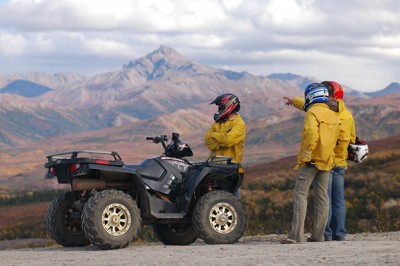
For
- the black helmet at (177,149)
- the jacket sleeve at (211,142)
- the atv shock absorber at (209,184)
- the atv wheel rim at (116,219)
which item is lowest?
the atv wheel rim at (116,219)

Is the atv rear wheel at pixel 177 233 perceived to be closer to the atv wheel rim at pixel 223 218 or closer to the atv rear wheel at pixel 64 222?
the atv wheel rim at pixel 223 218

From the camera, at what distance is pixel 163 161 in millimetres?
9844

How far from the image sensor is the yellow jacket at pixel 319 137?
363 inches

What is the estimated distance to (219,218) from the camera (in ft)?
32.0

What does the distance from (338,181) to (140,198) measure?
2832mm

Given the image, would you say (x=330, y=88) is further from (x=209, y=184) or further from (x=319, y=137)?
(x=209, y=184)

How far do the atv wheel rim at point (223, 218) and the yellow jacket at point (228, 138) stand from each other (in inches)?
37.4

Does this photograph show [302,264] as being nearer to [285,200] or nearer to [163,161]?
[163,161]

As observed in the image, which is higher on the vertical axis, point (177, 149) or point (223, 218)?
point (177, 149)

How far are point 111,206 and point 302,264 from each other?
10.1ft

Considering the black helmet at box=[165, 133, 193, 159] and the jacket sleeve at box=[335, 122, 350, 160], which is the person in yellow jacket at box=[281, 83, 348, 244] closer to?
the jacket sleeve at box=[335, 122, 350, 160]

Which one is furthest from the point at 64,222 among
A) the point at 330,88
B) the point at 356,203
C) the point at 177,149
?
the point at 356,203

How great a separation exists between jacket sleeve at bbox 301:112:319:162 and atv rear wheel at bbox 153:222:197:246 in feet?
7.45

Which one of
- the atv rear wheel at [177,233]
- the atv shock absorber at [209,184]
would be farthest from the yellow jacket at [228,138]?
the atv rear wheel at [177,233]
